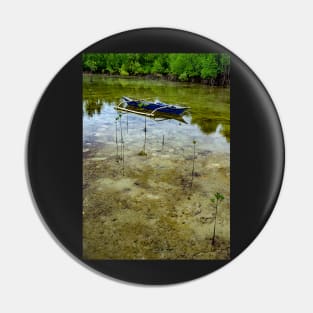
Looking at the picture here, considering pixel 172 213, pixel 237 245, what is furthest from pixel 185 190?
pixel 237 245

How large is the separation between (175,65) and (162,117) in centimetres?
36

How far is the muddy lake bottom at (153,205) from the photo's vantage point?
2.73m

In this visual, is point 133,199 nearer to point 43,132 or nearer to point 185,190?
point 185,190

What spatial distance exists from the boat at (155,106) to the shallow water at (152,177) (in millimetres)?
35

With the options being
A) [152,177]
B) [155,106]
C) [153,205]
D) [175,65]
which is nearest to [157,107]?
[155,106]

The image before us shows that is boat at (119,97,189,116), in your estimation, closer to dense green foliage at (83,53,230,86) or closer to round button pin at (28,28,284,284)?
round button pin at (28,28,284,284)

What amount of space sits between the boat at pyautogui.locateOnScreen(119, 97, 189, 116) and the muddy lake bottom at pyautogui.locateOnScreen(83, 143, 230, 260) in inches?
9.7

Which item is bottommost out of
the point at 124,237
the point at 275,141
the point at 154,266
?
the point at 154,266

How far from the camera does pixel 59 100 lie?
110 inches

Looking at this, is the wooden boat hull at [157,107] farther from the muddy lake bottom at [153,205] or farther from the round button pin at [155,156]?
the muddy lake bottom at [153,205]

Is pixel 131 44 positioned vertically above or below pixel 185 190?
above

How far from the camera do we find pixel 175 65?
9.43 ft

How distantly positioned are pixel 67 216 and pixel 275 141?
1404 millimetres

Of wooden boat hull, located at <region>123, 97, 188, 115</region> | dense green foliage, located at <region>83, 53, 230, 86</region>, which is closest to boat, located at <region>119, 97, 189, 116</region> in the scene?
wooden boat hull, located at <region>123, 97, 188, 115</region>
